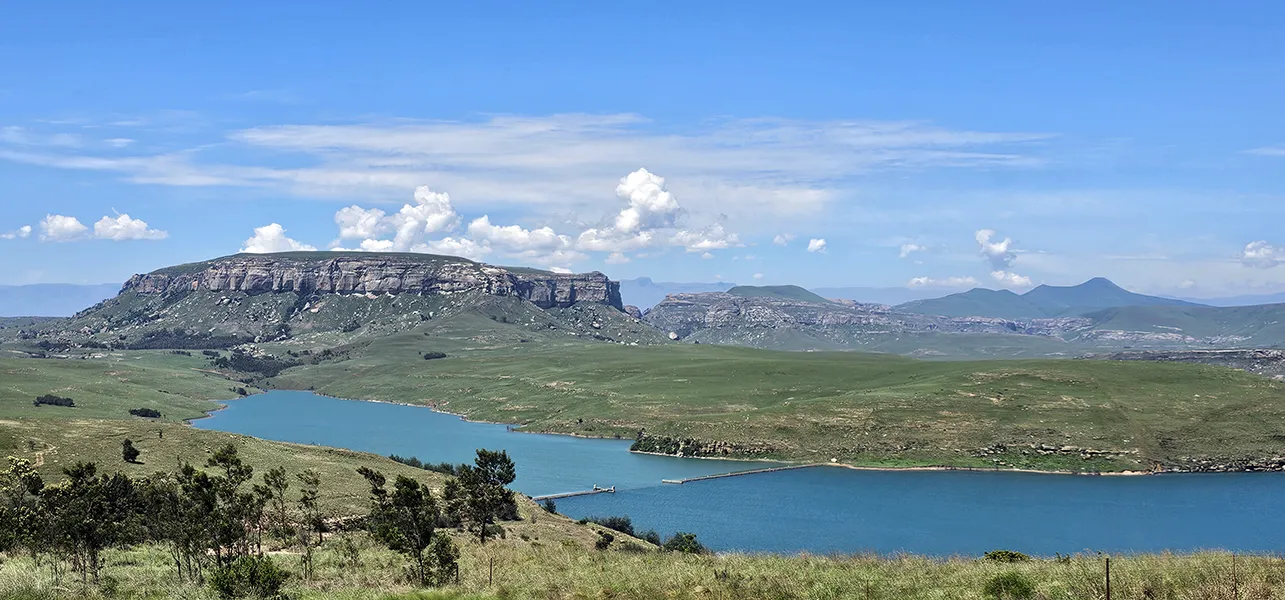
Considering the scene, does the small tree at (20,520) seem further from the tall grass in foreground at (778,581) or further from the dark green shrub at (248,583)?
the dark green shrub at (248,583)

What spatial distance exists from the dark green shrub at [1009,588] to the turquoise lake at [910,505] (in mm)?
48732

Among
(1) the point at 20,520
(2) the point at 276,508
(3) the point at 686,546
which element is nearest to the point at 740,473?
(3) the point at 686,546

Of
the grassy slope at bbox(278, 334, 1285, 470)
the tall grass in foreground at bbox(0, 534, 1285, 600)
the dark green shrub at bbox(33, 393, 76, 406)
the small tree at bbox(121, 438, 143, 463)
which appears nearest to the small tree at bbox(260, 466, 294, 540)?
the tall grass in foreground at bbox(0, 534, 1285, 600)

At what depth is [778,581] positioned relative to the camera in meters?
27.0

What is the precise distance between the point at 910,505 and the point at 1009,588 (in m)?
88.4

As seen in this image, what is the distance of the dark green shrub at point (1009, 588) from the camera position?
24263 millimetres

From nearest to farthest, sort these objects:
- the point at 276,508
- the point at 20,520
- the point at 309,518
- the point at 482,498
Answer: the point at 20,520, the point at 276,508, the point at 309,518, the point at 482,498

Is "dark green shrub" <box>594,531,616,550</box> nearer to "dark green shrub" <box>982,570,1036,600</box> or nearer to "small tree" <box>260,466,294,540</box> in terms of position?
"small tree" <box>260,466,294,540</box>

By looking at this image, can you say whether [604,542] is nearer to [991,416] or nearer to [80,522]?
[80,522]

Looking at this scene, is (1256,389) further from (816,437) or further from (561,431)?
(561,431)

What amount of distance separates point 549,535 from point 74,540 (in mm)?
31922

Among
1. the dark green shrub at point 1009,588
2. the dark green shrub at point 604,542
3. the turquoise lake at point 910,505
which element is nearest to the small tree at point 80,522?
the dark green shrub at point 604,542

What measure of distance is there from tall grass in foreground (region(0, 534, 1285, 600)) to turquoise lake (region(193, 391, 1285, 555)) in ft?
146

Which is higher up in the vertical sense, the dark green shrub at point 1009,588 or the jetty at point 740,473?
the dark green shrub at point 1009,588
